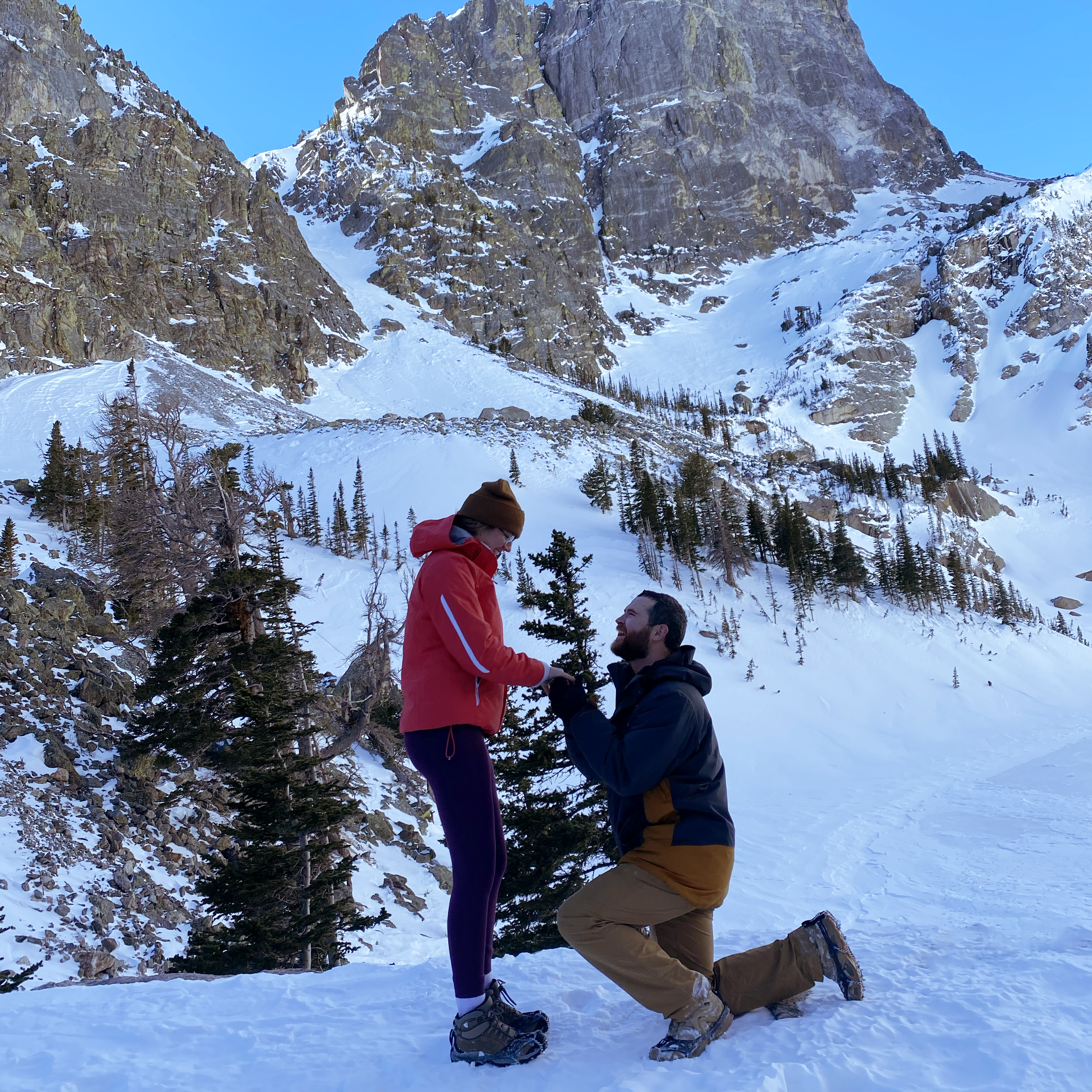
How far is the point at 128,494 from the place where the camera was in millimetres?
14625

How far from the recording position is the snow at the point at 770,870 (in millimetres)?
3068

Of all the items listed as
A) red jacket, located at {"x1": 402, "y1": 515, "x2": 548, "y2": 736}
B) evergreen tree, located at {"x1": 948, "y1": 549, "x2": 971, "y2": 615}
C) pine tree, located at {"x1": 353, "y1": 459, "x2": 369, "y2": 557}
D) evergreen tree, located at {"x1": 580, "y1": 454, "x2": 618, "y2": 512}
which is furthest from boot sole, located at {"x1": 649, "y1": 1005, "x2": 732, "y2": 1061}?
evergreen tree, located at {"x1": 948, "y1": 549, "x2": 971, "y2": 615}

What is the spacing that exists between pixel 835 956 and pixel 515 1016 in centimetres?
153

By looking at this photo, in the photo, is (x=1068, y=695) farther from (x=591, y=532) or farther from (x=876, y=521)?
(x=876, y=521)

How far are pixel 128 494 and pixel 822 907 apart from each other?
1497cm

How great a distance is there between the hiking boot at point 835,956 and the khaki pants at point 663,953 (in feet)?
0.13

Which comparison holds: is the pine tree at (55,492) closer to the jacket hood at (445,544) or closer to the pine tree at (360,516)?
the pine tree at (360,516)

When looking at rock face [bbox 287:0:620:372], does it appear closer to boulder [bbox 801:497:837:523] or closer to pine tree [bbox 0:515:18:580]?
boulder [bbox 801:497:837:523]

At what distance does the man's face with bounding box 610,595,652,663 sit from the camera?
3.62 m

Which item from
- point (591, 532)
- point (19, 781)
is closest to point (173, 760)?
point (19, 781)

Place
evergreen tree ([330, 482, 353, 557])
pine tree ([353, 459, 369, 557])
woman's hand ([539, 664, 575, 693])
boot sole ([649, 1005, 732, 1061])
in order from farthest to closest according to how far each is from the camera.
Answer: pine tree ([353, 459, 369, 557]) → evergreen tree ([330, 482, 353, 557]) → woman's hand ([539, 664, 575, 693]) → boot sole ([649, 1005, 732, 1061])

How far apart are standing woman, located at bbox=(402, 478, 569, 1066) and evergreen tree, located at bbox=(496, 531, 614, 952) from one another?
5.30 m

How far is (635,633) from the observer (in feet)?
11.9

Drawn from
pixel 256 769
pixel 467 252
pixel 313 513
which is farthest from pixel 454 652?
pixel 467 252
